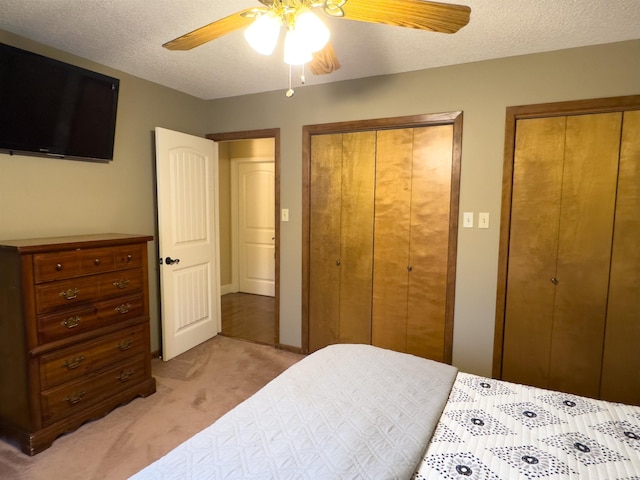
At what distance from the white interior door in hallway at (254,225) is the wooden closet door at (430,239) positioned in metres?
2.75

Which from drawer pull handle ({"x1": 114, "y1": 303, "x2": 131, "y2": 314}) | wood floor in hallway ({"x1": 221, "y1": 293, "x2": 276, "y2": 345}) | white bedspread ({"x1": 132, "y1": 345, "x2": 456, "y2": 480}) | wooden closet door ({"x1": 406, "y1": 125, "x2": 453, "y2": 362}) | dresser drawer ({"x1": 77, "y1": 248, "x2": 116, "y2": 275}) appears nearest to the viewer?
white bedspread ({"x1": 132, "y1": 345, "x2": 456, "y2": 480})

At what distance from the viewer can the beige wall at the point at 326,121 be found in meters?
2.25

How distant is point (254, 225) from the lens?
533 centimetres

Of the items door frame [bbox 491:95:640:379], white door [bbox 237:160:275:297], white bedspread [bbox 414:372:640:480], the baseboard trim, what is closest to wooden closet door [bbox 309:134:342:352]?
the baseboard trim

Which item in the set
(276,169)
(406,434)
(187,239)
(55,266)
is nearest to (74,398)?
(55,266)

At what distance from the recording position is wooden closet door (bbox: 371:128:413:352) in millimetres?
2807

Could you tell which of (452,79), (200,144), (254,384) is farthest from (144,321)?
(452,79)

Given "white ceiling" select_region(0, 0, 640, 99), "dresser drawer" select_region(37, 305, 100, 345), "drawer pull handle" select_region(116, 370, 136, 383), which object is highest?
"white ceiling" select_region(0, 0, 640, 99)

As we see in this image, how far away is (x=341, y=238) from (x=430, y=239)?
750 mm

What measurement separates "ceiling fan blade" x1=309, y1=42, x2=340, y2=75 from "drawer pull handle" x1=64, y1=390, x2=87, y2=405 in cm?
→ 232

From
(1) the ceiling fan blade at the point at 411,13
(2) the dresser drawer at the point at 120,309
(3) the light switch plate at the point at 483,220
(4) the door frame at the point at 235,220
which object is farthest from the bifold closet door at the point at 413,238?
(4) the door frame at the point at 235,220

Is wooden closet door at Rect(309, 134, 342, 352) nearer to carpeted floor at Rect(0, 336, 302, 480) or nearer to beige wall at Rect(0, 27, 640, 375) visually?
beige wall at Rect(0, 27, 640, 375)

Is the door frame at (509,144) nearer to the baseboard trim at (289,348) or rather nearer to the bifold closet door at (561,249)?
the bifold closet door at (561,249)

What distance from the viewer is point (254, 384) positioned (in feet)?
8.89
